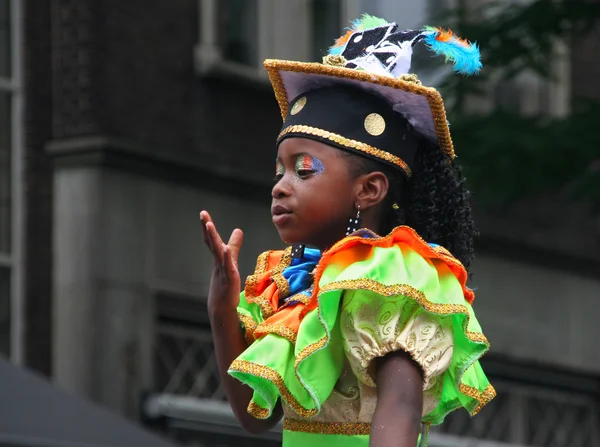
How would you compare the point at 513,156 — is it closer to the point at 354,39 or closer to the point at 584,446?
the point at 354,39

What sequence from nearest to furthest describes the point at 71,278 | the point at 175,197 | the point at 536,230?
the point at 71,278 → the point at 175,197 → the point at 536,230

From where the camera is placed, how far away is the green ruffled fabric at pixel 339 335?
133 inches

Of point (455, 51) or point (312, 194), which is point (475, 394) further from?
point (455, 51)

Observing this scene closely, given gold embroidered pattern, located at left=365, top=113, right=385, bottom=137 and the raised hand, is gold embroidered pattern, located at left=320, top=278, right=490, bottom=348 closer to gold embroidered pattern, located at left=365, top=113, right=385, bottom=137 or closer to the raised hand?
the raised hand

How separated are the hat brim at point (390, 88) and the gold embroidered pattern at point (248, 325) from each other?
56cm

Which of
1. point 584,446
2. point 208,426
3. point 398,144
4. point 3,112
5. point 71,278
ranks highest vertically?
point 398,144

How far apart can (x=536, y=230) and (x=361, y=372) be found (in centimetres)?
1135

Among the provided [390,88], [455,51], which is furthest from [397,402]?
[455,51]

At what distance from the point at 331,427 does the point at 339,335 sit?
23 centimetres

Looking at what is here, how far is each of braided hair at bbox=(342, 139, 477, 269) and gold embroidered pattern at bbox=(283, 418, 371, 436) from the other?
481 mm

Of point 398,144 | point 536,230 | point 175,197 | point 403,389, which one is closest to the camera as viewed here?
point 403,389

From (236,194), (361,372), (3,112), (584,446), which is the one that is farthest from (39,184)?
(361,372)

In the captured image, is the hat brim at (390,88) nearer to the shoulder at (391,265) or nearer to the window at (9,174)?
the shoulder at (391,265)

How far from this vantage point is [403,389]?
332cm
